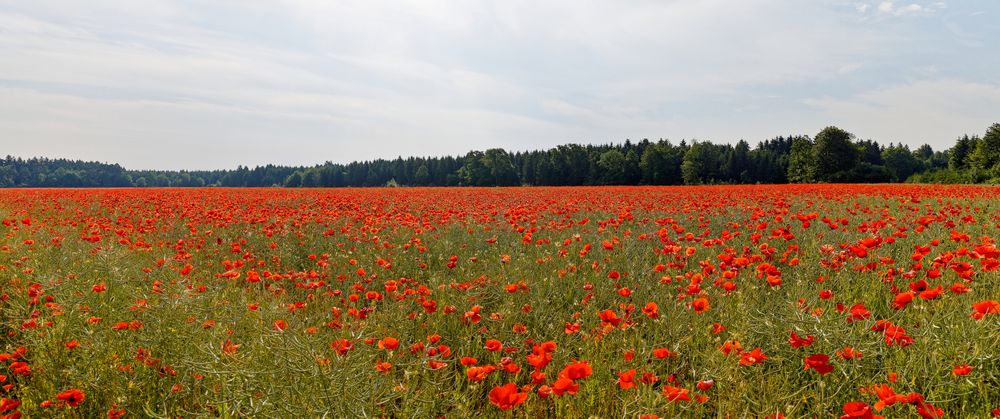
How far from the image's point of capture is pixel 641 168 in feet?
238

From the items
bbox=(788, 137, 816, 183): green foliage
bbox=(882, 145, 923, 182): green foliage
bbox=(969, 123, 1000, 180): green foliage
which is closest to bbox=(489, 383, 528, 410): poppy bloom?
bbox=(969, 123, 1000, 180): green foliage

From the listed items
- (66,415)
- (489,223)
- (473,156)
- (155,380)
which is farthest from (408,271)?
(473,156)

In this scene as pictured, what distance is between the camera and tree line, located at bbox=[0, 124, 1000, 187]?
57.5 meters

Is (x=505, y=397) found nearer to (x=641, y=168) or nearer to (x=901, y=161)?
(x=641, y=168)

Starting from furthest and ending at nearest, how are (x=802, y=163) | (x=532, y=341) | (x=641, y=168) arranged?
(x=641, y=168), (x=802, y=163), (x=532, y=341)

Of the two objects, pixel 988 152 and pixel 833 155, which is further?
pixel 833 155

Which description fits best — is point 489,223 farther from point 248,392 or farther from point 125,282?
point 248,392

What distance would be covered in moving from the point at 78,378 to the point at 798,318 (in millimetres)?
4116

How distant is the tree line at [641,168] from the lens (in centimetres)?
5747

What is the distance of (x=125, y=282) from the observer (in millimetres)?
4160

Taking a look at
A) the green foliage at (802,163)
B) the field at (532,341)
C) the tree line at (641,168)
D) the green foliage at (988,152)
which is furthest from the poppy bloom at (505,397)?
the green foliage at (802,163)

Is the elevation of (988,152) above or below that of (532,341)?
above

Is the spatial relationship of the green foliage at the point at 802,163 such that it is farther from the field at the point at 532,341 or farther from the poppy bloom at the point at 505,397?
the poppy bloom at the point at 505,397

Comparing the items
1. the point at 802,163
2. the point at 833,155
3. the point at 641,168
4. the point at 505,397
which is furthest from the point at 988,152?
the point at 505,397
